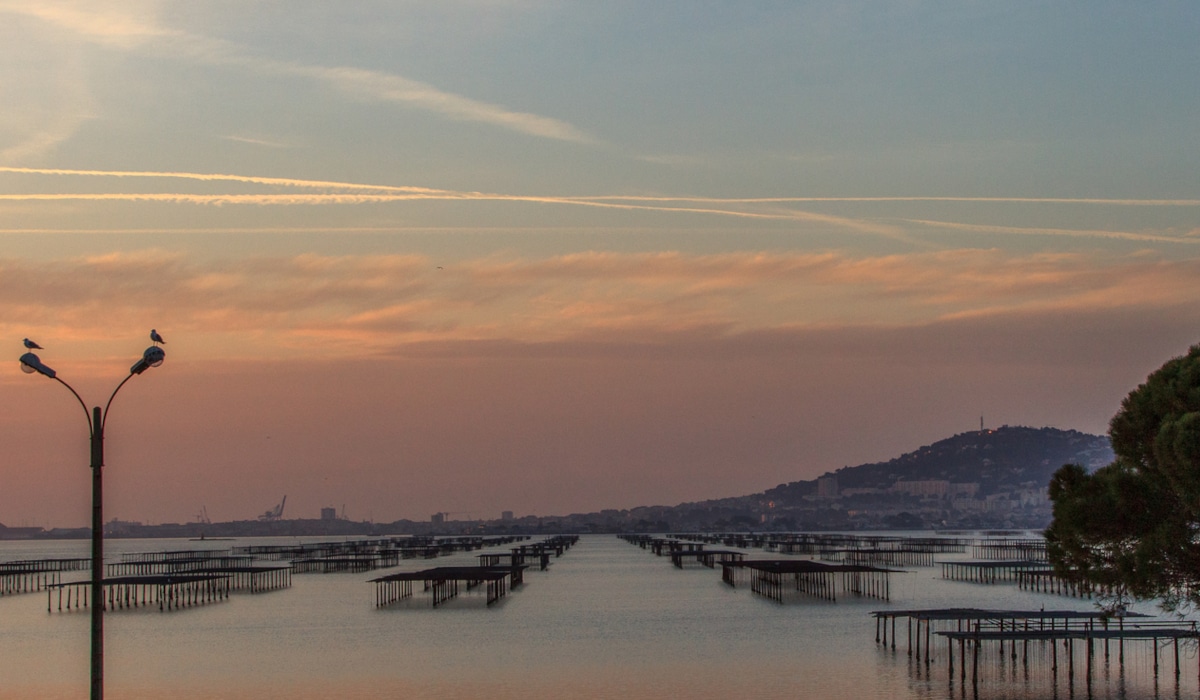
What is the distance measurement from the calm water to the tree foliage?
29.3ft

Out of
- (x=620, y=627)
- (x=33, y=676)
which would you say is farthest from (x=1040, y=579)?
(x=33, y=676)

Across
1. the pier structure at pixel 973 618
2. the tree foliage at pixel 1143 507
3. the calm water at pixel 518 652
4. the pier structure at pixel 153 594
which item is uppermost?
the tree foliage at pixel 1143 507

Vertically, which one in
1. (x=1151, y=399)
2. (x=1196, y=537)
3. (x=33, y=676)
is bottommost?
(x=33, y=676)

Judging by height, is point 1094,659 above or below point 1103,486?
below

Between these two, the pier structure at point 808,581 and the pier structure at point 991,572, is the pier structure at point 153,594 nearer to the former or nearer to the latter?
the pier structure at point 808,581

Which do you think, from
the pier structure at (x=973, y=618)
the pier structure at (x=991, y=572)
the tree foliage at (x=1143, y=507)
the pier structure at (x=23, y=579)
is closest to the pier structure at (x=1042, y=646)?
the pier structure at (x=973, y=618)

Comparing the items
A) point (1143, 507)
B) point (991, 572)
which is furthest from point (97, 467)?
point (991, 572)

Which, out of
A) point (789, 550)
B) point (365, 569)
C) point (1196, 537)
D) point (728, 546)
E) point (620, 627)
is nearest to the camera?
point (1196, 537)

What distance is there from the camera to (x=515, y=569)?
92.1 meters

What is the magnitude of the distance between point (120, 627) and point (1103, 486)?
4994cm

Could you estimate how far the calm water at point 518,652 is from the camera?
39.8m

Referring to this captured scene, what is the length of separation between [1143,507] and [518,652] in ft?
91.4

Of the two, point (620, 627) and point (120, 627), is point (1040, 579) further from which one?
point (120, 627)

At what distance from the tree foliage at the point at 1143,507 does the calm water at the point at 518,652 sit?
29.3 feet
